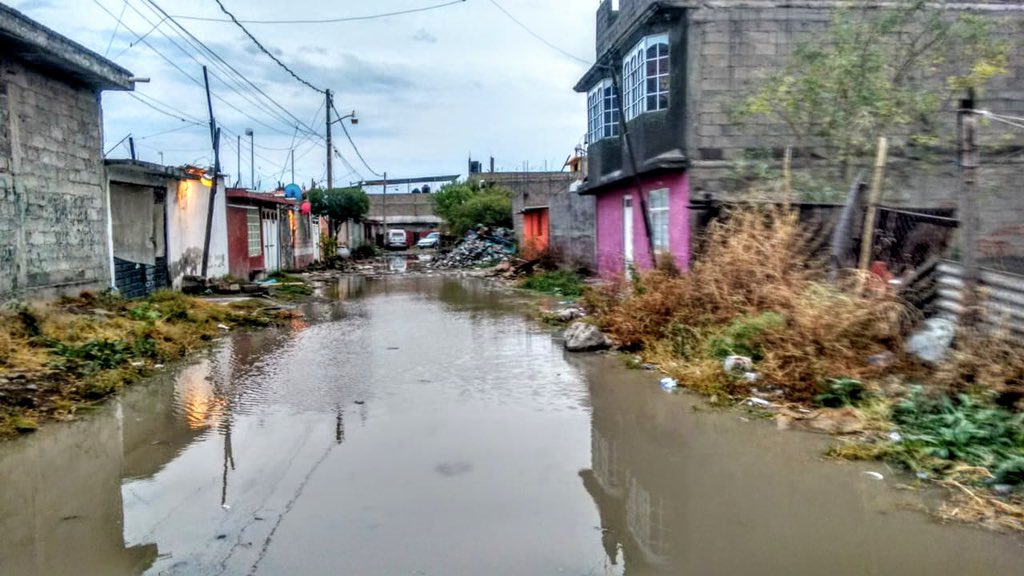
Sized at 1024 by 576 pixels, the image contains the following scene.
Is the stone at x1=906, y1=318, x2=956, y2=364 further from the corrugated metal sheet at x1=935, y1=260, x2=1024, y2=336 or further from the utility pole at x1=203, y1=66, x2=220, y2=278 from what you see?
the utility pole at x1=203, y1=66, x2=220, y2=278

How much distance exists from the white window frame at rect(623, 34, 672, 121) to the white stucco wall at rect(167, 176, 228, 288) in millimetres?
11047

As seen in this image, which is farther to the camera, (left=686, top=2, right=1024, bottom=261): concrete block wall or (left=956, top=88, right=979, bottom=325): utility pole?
(left=686, top=2, right=1024, bottom=261): concrete block wall

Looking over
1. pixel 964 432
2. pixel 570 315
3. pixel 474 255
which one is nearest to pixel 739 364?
pixel 964 432

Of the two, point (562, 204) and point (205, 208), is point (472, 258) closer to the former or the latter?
point (562, 204)

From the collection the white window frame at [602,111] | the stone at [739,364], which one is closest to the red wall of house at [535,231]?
the white window frame at [602,111]

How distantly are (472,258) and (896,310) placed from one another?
1165 inches

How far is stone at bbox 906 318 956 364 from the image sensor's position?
6.85 m

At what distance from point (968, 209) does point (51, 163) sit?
13.0 meters

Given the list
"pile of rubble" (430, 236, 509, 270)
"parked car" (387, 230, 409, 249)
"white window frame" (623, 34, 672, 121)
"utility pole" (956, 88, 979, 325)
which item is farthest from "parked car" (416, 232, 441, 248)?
"utility pole" (956, 88, 979, 325)

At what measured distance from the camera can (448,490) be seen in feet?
17.4

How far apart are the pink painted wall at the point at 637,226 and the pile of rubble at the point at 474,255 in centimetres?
1354

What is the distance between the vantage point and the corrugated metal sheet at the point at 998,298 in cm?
642

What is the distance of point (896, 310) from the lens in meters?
7.48

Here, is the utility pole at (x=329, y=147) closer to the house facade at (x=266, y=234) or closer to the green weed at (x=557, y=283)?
the house facade at (x=266, y=234)
